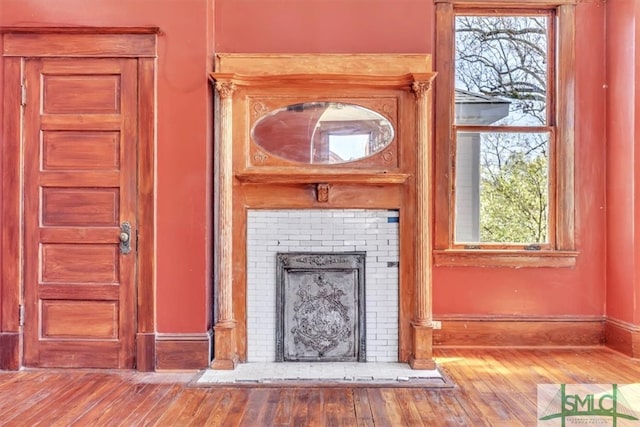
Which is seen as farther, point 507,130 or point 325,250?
point 507,130

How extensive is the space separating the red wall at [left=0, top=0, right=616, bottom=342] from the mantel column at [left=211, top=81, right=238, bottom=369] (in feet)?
0.32

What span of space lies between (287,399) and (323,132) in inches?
71.5

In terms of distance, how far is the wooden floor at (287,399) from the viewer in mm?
2408

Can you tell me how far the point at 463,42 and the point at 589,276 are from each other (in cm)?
219

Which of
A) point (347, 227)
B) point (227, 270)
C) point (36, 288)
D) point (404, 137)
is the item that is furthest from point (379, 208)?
point (36, 288)

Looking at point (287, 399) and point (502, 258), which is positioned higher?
point (502, 258)

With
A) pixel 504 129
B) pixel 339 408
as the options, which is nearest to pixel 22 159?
pixel 339 408

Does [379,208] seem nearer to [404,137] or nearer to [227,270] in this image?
[404,137]

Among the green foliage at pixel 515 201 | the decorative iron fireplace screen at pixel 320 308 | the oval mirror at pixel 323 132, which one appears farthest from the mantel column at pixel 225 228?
the green foliage at pixel 515 201

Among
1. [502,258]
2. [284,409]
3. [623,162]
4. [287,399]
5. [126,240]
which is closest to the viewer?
[284,409]

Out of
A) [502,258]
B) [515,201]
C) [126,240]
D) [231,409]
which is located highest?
[515,201]

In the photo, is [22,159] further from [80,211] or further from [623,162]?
[623,162]

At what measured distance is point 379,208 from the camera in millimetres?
3266

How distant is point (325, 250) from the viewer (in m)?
3.27
